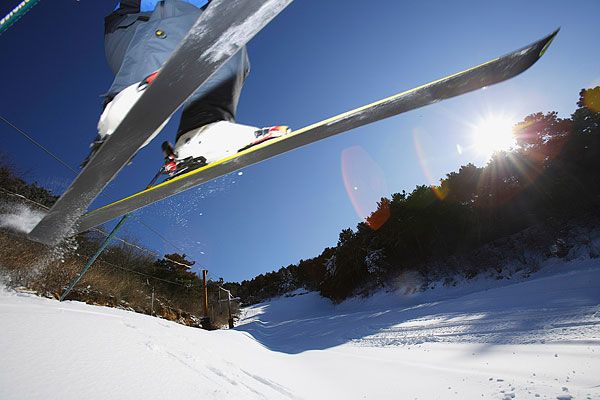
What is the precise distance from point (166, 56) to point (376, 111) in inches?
50.6

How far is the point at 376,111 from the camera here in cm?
165

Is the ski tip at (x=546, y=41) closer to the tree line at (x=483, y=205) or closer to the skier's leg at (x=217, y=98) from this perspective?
the skier's leg at (x=217, y=98)

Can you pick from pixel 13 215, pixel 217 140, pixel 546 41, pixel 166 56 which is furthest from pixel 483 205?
pixel 13 215

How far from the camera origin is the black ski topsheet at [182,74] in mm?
960

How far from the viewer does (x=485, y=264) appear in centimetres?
832

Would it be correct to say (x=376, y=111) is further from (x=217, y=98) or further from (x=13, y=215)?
(x=13, y=215)

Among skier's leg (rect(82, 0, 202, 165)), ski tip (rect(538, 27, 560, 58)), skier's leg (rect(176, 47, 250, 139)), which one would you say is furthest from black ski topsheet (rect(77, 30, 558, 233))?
skier's leg (rect(82, 0, 202, 165))

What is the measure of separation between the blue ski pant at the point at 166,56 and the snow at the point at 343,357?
125 centimetres

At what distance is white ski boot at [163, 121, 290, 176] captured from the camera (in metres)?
1.73

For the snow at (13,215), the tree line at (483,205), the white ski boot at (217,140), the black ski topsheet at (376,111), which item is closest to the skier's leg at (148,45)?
the white ski boot at (217,140)

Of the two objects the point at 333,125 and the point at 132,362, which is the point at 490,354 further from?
the point at 132,362

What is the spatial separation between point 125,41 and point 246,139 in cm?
101

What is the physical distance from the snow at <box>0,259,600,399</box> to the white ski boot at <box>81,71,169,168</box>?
940mm

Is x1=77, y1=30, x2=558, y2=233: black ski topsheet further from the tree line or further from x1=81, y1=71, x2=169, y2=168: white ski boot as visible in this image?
the tree line
